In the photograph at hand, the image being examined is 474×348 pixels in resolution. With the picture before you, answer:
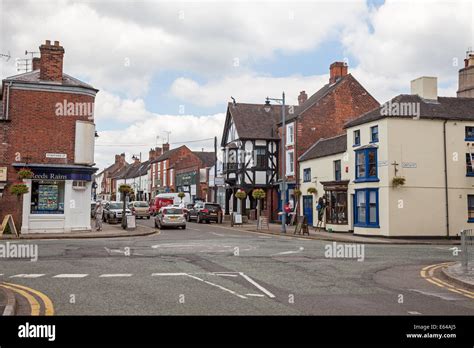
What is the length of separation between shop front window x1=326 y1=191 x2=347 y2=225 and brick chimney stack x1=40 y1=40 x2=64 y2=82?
18.6 m

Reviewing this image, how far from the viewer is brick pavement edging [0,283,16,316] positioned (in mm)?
7905

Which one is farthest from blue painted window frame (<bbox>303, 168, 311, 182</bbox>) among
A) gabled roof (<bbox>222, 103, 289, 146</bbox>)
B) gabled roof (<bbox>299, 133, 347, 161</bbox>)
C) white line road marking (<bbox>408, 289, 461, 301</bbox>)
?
white line road marking (<bbox>408, 289, 461, 301</bbox>)

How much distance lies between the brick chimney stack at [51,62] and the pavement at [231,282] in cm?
1210

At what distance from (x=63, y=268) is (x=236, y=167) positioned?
3450cm

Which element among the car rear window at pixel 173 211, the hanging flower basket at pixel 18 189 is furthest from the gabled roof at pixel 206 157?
the hanging flower basket at pixel 18 189

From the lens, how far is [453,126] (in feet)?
97.1

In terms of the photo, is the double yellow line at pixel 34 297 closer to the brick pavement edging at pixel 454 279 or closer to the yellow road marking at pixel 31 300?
the yellow road marking at pixel 31 300

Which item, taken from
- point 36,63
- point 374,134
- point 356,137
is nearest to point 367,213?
point 374,134

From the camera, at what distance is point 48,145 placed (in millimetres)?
27375

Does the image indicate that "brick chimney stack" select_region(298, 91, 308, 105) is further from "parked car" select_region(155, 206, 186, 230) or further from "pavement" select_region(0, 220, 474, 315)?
"pavement" select_region(0, 220, 474, 315)

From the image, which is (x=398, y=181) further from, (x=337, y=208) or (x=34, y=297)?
(x=34, y=297)

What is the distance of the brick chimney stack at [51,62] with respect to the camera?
90.7ft
